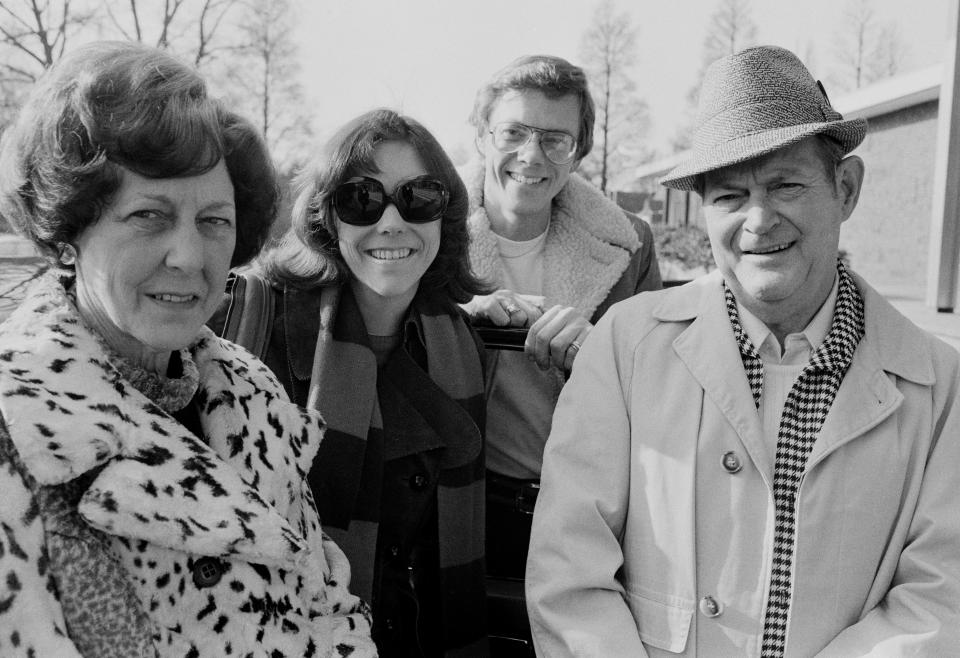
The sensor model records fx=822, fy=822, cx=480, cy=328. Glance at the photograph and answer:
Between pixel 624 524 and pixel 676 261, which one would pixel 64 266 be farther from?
pixel 676 261

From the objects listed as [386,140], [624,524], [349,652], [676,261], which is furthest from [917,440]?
[676,261]

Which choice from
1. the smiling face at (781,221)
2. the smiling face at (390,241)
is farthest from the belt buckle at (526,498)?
the smiling face at (781,221)

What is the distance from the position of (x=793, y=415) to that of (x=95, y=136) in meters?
1.68

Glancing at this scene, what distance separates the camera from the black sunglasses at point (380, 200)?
8.30 feet

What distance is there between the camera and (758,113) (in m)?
2.04

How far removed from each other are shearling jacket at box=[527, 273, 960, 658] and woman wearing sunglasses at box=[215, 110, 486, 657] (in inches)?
22.3

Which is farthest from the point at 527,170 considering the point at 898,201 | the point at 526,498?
the point at 898,201

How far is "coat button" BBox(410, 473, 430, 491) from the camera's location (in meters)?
2.59

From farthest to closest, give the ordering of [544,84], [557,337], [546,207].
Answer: [546,207] → [544,84] → [557,337]

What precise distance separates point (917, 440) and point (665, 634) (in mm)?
758

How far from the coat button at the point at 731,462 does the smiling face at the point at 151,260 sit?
1260 mm

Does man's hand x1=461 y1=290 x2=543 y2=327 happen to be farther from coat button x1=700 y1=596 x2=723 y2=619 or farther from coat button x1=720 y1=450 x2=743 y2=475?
coat button x1=700 y1=596 x2=723 y2=619

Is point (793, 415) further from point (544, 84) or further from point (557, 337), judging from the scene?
point (544, 84)

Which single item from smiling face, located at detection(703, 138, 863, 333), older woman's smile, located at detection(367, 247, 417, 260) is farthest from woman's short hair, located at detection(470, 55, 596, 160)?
smiling face, located at detection(703, 138, 863, 333)
